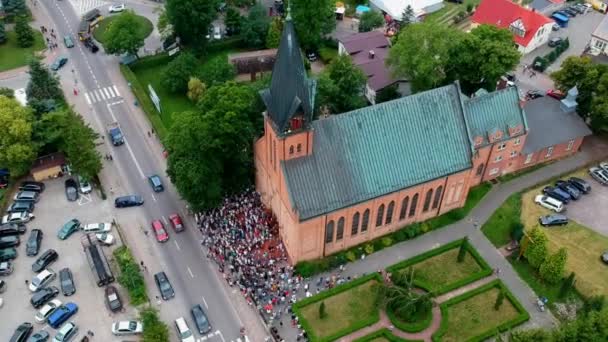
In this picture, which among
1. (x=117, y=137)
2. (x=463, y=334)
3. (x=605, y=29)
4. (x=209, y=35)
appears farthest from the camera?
(x=209, y=35)

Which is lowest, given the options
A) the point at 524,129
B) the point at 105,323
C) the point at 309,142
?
the point at 105,323

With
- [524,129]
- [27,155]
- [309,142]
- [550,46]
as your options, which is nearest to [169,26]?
[27,155]

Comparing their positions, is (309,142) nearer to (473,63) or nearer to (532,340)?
(532,340)

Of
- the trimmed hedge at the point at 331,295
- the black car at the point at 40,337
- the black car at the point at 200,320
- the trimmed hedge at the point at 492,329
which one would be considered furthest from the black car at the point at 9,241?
the trimmed hedge at the point at 492,329

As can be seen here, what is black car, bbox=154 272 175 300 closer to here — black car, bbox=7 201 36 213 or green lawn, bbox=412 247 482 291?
black car, bbox=7 201 36 213

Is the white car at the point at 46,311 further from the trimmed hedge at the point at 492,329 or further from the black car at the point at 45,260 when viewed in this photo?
the trimmed hedge at the point at 492,329

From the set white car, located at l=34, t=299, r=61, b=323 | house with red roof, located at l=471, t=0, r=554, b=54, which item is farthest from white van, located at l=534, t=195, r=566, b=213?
white car, located at l=34, t=299, r=61, b=323
